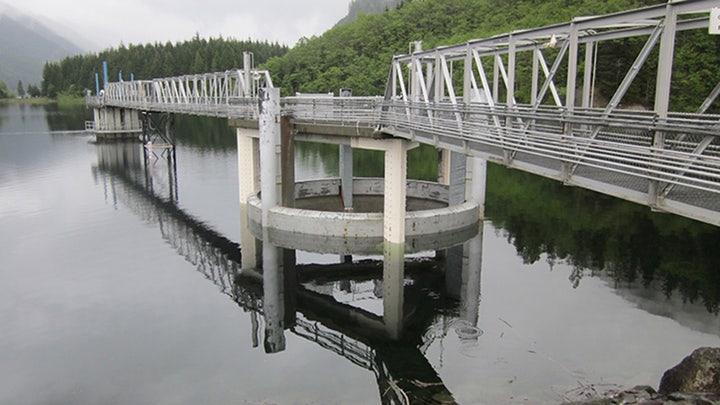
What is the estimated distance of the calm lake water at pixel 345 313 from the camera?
51.3 ft

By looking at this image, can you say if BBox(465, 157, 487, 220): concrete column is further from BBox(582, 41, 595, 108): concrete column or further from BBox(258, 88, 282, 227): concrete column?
BBox(582, 41, 595, 108): concrete column

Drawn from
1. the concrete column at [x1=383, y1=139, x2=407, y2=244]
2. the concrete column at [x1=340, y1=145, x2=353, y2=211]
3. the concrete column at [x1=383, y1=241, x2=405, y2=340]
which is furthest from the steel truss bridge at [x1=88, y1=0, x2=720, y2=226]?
the concrete column at [x1=383, y1=241, x2=405, y2=340]

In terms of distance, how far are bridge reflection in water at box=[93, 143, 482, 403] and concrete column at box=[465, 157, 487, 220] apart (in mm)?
2496

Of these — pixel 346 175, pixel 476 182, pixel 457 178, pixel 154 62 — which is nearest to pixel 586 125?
pixel 457 178

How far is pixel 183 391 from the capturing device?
50.2 feet

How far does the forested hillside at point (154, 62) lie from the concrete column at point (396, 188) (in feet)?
494

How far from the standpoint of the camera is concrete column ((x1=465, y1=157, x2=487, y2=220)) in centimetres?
3122

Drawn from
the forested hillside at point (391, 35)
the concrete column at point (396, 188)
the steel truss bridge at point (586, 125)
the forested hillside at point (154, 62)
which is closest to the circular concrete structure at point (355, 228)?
the concrete column at point (396, 188)

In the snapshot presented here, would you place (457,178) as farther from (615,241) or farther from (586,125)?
(586,125)

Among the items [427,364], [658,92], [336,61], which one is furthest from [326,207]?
[336,61]

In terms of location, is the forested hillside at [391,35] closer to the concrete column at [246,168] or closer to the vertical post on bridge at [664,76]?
the concrete column at [246,168]

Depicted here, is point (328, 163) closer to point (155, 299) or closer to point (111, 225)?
point (111, 225)

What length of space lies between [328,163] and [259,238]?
1192 inches

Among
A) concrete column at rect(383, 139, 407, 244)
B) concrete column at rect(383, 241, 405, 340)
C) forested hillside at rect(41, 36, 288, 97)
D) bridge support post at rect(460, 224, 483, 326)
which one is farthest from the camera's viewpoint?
forested hillside at rect(41, 36, 288, 97)
